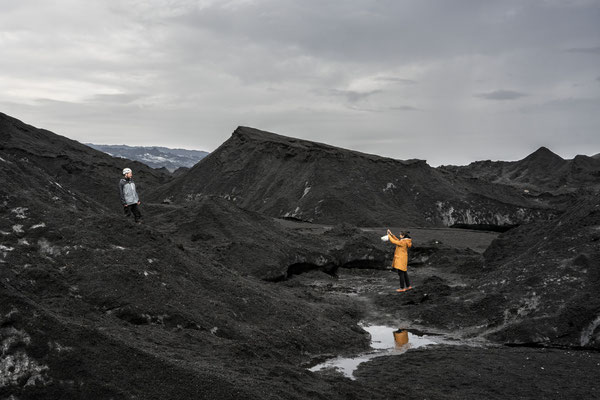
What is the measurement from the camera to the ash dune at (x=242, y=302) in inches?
204

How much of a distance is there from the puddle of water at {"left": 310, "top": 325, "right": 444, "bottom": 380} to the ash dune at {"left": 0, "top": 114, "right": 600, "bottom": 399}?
27 cm

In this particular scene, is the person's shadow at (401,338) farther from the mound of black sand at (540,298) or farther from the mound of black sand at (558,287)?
the mound of black sand at (558,287)

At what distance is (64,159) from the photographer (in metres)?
35.0

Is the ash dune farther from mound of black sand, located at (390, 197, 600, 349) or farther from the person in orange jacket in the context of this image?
the person in orange jacket

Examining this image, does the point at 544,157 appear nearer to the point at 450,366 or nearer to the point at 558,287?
the point at 558,287

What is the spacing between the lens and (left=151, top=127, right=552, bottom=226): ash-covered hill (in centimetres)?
2914

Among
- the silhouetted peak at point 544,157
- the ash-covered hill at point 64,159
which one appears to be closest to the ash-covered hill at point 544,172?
the silhouetted peak at point 544,157

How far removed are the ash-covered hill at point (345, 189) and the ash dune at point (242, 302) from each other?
8444 mm

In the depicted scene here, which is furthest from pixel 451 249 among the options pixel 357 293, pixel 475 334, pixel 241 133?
pixel 241 133

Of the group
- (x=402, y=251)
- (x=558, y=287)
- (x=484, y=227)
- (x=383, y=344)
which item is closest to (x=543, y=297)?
(x=558, y=287)

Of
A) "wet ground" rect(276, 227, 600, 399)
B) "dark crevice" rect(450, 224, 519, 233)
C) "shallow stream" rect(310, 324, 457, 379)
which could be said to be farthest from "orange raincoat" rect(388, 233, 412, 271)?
"dark crevice" rect(450, 224, 519, 233)

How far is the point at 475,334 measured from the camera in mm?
9719

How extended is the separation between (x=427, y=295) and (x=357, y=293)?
218cm

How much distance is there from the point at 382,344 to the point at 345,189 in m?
21.2
